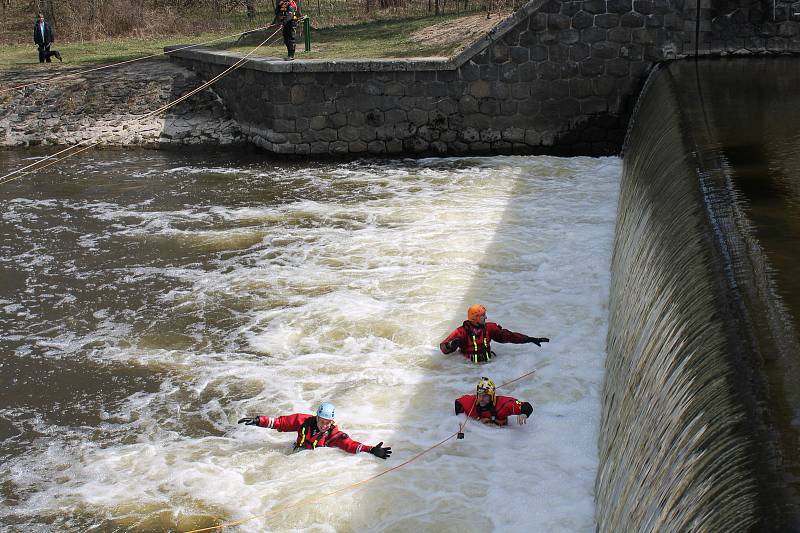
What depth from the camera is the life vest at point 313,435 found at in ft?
23.1

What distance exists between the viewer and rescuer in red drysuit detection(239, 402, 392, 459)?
23.0 feet

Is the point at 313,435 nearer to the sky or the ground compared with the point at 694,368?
nearer to the ground

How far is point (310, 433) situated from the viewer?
708 cm

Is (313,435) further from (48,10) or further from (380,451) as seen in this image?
(48,10)

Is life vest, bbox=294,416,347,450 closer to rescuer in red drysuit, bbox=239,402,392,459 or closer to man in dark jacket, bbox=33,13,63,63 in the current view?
→ rescuer in red drysuit, bbox=239,402,392,459

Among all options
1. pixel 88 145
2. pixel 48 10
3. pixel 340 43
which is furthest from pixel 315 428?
pixel 48 10

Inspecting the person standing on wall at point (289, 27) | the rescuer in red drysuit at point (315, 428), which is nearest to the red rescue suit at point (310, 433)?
the rescuer in red drysuit at point (315, 428)

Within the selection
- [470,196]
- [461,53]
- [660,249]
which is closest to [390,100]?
[461,53]

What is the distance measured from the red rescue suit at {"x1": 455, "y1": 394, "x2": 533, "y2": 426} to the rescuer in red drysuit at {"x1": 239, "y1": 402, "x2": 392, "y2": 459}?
665 millimetres

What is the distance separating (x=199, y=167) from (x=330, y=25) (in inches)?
309

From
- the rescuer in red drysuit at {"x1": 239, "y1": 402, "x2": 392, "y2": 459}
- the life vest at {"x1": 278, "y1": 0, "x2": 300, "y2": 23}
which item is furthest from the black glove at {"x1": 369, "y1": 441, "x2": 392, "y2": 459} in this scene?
the life vest at {"x1": 278, "y1": 0, "x2": 300, "y2": 23}

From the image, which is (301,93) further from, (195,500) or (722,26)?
(195,500)

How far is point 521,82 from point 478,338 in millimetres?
7842

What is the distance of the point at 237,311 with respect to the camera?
9656 millimetres
